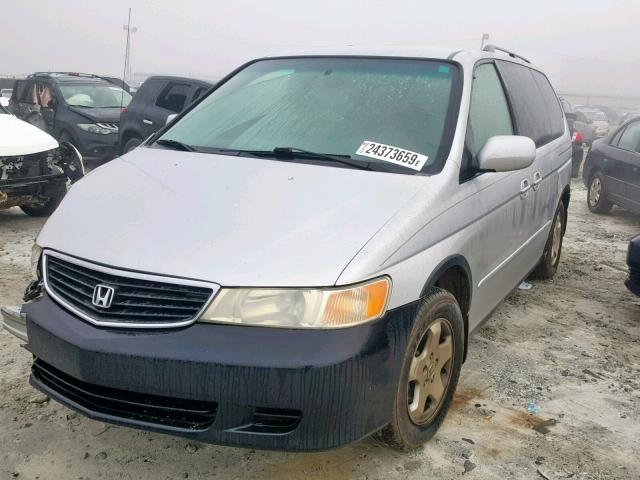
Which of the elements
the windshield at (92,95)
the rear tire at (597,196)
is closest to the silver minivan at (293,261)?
the rear tire at (597,196)

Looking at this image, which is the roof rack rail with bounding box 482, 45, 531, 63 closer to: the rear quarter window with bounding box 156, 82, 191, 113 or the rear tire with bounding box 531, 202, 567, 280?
the rear tire with bounding box 531, 202, 567, 280

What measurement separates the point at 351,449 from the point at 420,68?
193 centimetres

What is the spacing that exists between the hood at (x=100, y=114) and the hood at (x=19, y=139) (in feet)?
11.7

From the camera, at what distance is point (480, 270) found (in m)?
3.22

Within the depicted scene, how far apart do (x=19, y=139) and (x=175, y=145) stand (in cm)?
399

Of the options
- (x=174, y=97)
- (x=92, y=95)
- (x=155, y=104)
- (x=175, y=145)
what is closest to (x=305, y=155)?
(x=175, y=145)

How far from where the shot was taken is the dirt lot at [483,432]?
8.71ft

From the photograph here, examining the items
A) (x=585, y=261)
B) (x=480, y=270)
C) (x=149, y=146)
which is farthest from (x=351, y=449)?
(x=585, y=261)

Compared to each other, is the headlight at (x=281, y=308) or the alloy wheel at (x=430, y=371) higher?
the headlight at (x=281, y=308)

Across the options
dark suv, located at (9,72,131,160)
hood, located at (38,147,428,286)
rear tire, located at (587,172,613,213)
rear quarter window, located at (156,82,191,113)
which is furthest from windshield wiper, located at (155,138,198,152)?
rear tire, located at (587,172,613,213)

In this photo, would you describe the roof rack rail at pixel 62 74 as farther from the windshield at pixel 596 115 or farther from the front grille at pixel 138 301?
the windshield at pixel 596 115

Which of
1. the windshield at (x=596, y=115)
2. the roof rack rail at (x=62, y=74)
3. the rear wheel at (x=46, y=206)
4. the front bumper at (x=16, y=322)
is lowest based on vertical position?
the rear wheel at (x=46, y=206)

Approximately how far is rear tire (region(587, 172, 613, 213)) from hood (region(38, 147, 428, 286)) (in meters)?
7.44

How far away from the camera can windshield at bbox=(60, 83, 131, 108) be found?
11.2m
